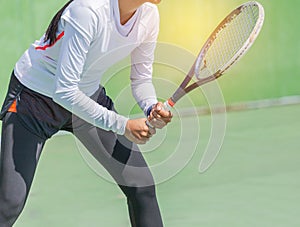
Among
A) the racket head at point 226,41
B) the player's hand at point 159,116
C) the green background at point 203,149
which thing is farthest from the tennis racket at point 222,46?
the green background at point 203,149

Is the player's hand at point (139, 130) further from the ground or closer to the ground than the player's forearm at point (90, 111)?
closer to the ground

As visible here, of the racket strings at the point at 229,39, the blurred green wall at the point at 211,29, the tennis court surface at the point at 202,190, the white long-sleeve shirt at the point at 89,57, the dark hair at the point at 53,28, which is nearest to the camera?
the white long-sleeve shirt at the point at 89,57

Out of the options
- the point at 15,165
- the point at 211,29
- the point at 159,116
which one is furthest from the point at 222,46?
the point at 211,29

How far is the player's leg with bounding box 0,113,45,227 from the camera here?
262cm

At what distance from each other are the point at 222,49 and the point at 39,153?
0.80 metres

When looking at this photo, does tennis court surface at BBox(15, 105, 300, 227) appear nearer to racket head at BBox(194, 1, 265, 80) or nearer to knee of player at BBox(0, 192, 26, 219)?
racket head at BBox(194, 1, 265, 80)

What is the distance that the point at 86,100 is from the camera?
2.58 m

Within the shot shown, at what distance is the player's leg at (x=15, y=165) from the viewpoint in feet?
8.58

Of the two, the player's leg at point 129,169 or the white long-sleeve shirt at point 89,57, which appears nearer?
the white long-sleeve shirt at point 89,57

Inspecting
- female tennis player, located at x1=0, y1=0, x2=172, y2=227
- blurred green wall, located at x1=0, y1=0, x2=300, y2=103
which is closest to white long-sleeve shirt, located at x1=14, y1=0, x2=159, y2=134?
female tennis player, located at x1=0, y1=0, x2=172, y2=227

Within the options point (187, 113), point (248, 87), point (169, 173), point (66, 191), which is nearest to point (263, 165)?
point (169, 173)

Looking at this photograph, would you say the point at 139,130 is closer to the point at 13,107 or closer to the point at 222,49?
the point at 13,107

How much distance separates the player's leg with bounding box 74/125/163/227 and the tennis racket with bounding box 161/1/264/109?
0.24m

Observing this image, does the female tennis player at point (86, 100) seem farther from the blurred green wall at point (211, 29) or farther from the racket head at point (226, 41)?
the blurred green wall at point (211, 29)
